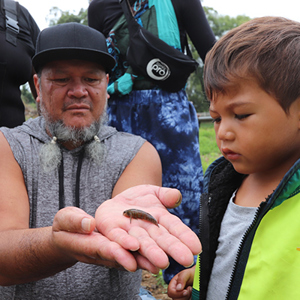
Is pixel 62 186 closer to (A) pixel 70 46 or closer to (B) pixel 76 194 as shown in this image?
(B) pixel 76 194

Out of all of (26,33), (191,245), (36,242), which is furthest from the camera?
(26,33)

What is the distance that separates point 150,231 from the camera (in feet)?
6.05

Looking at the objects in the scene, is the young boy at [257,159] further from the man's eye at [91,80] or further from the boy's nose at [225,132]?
the man's eye at [91,80]

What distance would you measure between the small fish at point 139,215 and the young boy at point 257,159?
1.61 ft

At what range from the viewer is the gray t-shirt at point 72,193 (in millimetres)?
2553

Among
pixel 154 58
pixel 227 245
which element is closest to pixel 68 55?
pixel 154 58

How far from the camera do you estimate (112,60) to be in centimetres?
319

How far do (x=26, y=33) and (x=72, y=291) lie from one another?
9.51ft

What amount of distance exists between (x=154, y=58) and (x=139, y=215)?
1.89 meters

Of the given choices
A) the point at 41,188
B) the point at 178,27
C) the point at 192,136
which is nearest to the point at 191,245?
the point at 41,188

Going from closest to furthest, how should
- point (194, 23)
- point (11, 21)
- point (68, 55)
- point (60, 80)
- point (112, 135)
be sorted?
point (68, 55) < point (60, 80) < point (112, 135) < point (194, 23) < point (11, 21)

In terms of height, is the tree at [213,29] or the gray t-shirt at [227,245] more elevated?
the tree at [213,29]

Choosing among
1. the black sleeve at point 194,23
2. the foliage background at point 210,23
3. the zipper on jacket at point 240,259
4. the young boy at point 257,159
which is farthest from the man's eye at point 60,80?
the foliage background at point 210,23

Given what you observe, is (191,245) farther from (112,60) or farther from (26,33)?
(26,33)
